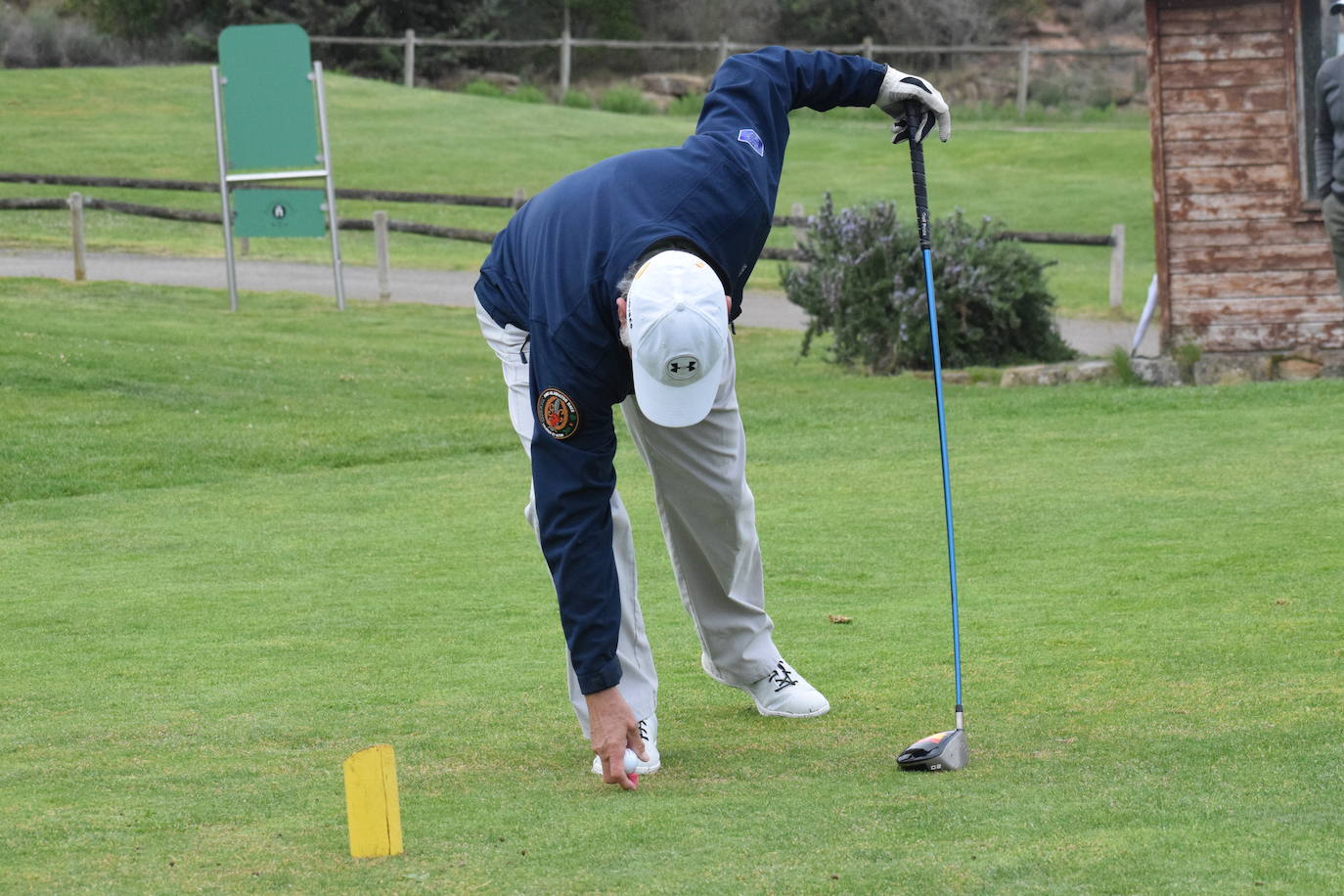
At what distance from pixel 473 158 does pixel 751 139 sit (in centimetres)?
3527

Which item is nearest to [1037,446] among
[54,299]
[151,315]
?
[151,315]

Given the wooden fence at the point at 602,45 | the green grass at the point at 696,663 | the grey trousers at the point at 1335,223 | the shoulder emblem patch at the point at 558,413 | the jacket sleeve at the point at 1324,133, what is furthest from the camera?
the wooden fence at the point at 602,45

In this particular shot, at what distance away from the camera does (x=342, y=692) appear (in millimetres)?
5500

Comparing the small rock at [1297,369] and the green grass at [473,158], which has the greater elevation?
the green grass at [473,158]

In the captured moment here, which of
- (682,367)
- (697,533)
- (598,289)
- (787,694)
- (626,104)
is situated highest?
(626,104)

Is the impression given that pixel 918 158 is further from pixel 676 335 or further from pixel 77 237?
pixel 77 237

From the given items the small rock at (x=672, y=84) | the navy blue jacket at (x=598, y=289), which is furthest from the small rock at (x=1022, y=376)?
the small rock at (x=672, y=84)

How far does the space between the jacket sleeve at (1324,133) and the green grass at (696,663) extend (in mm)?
1548

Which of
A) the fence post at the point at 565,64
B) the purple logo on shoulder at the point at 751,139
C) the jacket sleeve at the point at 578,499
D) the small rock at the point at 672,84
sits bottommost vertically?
the jacket sleeve at the point at 578,499

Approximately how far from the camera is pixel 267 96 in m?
19.7

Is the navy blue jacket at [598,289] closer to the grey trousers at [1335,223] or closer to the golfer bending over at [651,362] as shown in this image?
the golfer bending over at [651,362]

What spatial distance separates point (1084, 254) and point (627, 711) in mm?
27566

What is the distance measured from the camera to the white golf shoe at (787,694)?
5043mm

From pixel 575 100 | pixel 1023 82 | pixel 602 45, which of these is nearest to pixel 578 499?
pixel 1023 82
